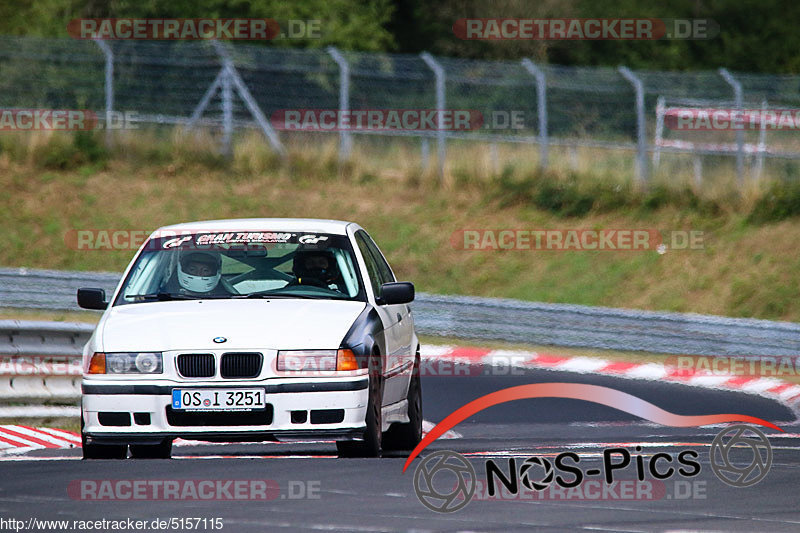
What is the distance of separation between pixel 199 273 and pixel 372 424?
1757 millimetres

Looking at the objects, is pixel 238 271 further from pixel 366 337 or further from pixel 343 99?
pixel 343 99

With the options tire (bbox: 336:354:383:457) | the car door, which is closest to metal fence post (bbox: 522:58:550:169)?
the car door

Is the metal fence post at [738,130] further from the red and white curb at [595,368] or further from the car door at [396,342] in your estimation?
the car door at [396,342]

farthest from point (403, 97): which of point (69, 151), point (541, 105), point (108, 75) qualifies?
point (69, 151)

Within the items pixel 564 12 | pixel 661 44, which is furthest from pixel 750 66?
pixel 564 12

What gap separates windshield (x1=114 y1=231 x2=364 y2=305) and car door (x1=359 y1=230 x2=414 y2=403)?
36cm

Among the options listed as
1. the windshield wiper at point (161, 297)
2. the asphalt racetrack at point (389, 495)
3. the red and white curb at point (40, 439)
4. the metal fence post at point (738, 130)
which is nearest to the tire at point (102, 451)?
the asphalt racetrack at point (389, 495)

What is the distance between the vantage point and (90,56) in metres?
29.3

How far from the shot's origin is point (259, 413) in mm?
8898

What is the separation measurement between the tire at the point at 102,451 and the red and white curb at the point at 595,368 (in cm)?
758

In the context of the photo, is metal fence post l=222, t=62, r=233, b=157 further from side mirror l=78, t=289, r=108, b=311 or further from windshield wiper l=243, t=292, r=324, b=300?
Result: windshield wiper l=243, t=292, r=324, b=300

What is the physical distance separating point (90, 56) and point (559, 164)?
8961mm

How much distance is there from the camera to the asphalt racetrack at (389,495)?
23.7ft

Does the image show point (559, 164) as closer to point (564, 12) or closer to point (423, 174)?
point (423, 174)
